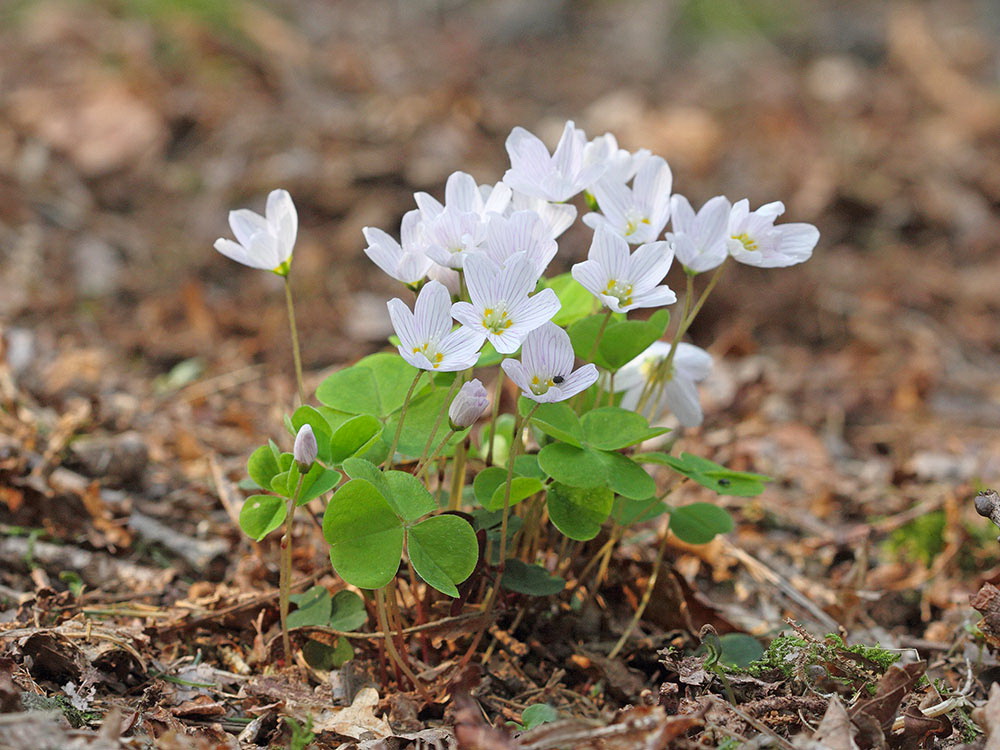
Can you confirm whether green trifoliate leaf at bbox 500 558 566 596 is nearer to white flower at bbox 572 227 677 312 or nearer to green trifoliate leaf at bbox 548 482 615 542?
green trifoliate leaf at bbox 548 482 615 542

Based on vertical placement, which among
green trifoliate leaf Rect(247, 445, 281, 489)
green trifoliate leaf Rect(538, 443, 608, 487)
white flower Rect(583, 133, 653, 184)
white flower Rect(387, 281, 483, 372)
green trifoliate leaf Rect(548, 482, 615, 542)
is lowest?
green trifoliate leaf Rect(548, 482, 615, 542)

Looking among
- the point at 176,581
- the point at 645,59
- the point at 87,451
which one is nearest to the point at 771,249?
the point at 176,581

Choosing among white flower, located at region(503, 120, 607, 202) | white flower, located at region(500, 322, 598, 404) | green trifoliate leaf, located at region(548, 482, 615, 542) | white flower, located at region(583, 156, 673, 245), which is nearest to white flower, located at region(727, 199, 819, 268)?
white flower, located at region(583, 156, 673, 245)

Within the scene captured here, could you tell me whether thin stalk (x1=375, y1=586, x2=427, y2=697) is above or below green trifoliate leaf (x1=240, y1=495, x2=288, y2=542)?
below

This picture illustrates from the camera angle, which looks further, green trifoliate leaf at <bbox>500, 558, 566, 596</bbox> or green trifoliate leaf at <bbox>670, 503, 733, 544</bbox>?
green trifoliate leaf at <bbox>670, 503, 733, 544</bbox>

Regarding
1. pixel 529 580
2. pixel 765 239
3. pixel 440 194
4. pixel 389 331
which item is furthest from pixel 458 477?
pixel 440 194

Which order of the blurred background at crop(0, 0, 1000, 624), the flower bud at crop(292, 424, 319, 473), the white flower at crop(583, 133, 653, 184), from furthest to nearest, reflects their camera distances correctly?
the blurred background at crop(0, 0, 1000, 624) → the white flower at crop(583, 133, 653, 184) → the flower bud at crop(292, 424, 319, 473)

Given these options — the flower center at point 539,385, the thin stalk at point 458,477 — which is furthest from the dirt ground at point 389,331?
the flower center at point 539,385
